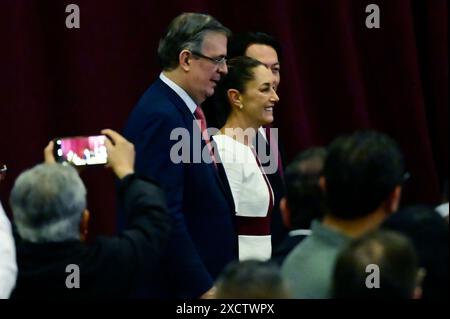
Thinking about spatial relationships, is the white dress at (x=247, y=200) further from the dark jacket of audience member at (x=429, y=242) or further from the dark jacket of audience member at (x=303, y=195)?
the dark jacket of audience member at (x=429, y=242)

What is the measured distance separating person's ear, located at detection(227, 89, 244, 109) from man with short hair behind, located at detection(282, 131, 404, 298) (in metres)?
1.05

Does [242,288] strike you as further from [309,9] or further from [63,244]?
[309,9]

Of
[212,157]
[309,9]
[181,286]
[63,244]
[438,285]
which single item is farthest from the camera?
[309,9]

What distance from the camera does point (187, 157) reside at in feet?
8.14

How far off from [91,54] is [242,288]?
5.62 feet

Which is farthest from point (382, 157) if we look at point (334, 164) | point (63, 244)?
point (63, 244)

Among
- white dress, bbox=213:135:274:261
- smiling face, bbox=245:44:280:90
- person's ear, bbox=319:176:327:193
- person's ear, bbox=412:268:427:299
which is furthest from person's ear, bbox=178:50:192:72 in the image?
person's ear, bbox=412:268:427:299

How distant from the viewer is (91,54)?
323 cm

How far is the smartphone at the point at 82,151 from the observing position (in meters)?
2.22

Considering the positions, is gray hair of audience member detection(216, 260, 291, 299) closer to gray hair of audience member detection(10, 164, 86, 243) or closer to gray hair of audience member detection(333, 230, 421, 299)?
gray hair of audience member detection(333, 230, 421, 299)

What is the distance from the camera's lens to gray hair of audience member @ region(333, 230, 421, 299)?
62.7 inches

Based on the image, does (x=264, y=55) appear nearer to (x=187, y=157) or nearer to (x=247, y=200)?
(x=247, y=200)

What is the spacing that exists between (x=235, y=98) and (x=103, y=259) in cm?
107

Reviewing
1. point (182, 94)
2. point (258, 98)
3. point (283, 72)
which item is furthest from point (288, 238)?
point (283, 72)
